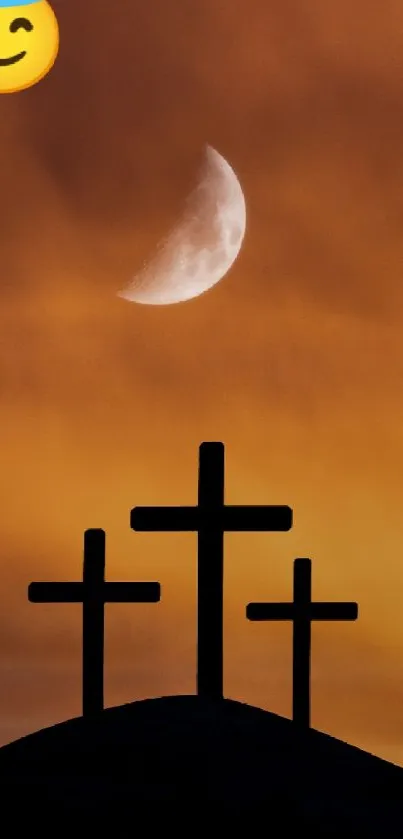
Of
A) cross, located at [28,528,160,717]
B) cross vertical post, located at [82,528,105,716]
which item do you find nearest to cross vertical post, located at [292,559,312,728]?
cross, located at [28,528,160,717]

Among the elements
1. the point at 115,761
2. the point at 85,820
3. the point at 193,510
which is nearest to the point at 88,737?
the point at 115,761

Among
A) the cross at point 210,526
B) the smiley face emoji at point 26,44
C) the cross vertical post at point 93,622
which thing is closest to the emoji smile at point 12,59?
the smiley face emoji at point 26,44

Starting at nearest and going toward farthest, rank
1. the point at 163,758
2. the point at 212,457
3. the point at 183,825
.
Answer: the point at 183,825, the point at 163,758, the point at 212,457

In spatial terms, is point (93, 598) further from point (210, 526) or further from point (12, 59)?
point (12, 59)

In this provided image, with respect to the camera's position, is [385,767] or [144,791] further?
[385,767]

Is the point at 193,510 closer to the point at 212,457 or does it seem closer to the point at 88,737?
the point at 212,457

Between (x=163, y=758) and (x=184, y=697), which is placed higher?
(x=184, y=697)

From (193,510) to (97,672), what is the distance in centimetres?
165

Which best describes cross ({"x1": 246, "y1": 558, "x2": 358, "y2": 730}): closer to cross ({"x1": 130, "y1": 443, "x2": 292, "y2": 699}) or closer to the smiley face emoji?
cross ({"x1": 130, "y1": 443, "x2": 292, "y2": 699})

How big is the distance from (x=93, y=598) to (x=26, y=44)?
15.5 ft

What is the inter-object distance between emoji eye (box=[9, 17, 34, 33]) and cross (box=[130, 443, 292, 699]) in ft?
12.0

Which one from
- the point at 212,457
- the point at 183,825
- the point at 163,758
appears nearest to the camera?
the point at 183,825

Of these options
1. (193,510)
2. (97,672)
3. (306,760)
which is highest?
(193,510)

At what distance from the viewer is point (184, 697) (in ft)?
35.3
